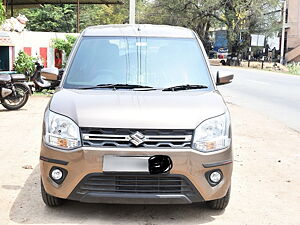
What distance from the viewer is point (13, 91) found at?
11891 millimetres

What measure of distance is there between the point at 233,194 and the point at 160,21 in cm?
5428

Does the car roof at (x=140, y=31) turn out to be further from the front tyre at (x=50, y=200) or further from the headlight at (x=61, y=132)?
the front tyre at (x=50, y=200)

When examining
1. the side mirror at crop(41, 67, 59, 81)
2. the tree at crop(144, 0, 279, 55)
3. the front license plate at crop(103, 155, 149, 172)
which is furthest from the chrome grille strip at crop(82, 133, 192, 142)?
the tree at crop(144, 0, 279, 55)

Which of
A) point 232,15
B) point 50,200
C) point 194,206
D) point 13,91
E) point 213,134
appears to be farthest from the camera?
point 232,15

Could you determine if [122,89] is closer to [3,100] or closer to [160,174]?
[160,174]

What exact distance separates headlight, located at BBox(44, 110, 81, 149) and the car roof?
160cm

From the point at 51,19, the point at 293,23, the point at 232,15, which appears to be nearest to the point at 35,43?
the point at 51,19

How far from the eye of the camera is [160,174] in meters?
4.24

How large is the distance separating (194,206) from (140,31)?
2.19 meters

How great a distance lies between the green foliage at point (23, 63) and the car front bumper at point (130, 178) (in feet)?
40.3

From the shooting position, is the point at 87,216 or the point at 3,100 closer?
the point at 87,216

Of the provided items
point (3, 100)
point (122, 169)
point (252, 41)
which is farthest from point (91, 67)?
point (252, 41)

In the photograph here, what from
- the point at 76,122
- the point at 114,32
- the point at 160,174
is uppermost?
the point at 114,32

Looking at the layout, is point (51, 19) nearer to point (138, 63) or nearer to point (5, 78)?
point (5, 78)
